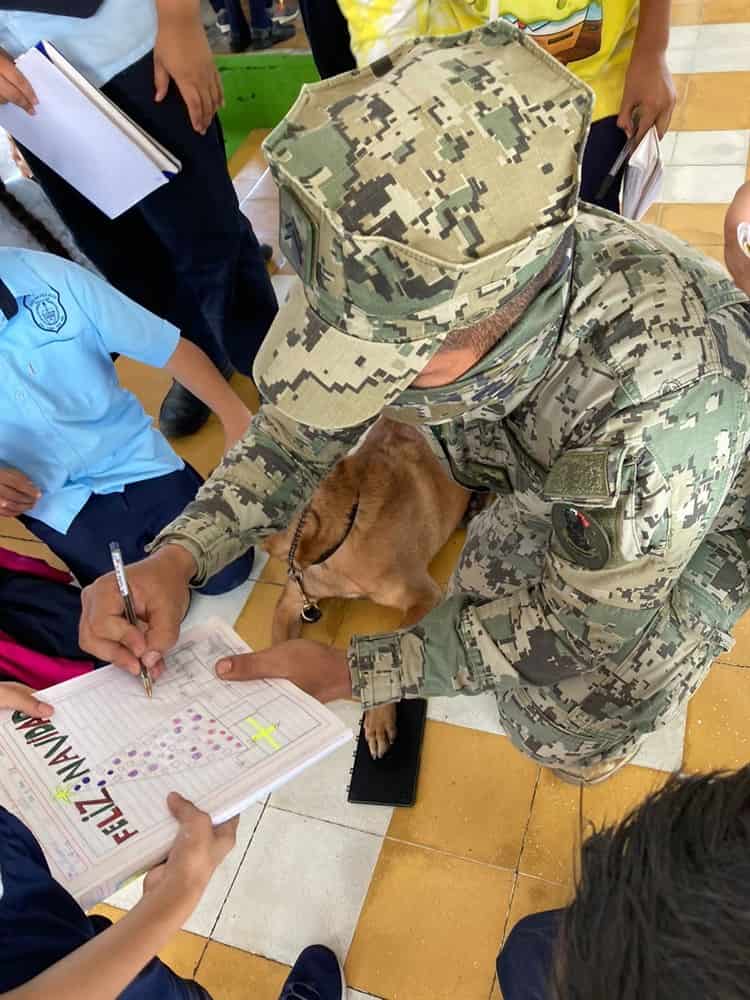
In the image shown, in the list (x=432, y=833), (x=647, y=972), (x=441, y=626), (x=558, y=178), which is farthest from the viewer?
(x=432, y=833)

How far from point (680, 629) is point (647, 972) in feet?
2.68

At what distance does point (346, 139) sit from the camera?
0.76 metres

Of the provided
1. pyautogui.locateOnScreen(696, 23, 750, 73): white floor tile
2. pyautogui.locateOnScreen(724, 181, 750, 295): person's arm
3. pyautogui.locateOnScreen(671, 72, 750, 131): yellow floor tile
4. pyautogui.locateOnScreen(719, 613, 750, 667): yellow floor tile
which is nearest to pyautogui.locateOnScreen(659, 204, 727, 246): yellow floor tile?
pyautogui.locateOnScreen(671, 72, 750, 131): yellow floor tile

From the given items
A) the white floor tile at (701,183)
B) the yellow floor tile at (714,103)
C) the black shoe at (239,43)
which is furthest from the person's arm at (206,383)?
the black shoe at (239,43)

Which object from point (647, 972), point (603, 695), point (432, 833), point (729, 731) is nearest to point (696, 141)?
point (729, 731)

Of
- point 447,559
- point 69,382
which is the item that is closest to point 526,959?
point 447,559

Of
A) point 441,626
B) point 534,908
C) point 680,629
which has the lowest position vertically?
point 534,908

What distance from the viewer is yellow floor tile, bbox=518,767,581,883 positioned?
1602 mm

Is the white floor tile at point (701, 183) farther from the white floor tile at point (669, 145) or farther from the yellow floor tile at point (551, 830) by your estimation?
the yellow floor tile at point (551, 830)

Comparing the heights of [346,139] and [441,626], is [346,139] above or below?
above

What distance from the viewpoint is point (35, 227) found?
9.33ft

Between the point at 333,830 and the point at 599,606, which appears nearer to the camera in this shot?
the point at 599,606

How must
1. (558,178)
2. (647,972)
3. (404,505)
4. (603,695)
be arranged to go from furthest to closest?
(404,505), (603,695), (558,178), (647,972)

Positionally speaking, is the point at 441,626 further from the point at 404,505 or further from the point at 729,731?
the point at 729,731
